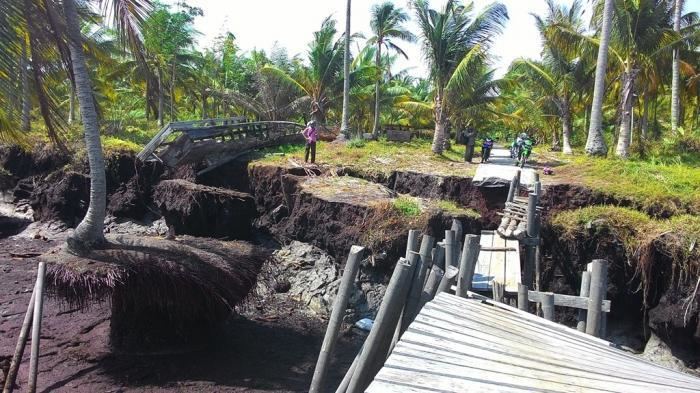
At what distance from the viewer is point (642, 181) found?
13266 millimetres

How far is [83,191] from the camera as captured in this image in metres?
16.8

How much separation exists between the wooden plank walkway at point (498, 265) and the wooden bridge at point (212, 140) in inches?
353

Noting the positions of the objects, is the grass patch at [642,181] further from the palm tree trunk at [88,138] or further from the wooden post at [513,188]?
the palm tree trunk at [88,138]

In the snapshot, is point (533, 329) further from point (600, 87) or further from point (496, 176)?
point (600, 87)

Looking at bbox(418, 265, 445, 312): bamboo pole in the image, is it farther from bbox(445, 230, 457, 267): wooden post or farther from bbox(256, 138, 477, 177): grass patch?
bbox(256, 138, 477, 177): grass patch

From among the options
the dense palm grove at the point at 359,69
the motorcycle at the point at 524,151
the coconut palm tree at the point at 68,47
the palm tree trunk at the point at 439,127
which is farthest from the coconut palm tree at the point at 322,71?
the coconut palm tree at the point at 68,47

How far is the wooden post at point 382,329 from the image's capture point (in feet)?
17.0

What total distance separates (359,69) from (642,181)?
13747 mm

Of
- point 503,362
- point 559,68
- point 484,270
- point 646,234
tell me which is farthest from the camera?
point 559,68

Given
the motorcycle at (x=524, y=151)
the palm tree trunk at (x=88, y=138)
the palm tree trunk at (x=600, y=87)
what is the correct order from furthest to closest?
the motorcycle at (x=524, y=151)
the palm tree trunk at (x=600, y=87)
the palm tree trunk at (x=88, y=138)

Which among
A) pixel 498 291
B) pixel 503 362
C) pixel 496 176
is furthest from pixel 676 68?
pixel 503 362

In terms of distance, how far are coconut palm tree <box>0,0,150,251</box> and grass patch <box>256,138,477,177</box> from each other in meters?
7.56

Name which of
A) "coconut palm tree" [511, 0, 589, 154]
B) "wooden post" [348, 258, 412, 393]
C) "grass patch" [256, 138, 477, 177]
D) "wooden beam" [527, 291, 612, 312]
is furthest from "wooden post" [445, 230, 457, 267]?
"coconut palm tree" [511, 0, 589, 154]

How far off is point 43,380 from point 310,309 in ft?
A: 17.2
